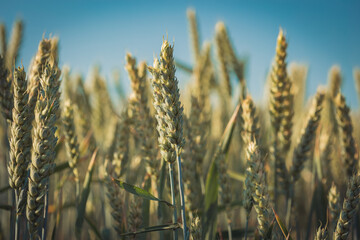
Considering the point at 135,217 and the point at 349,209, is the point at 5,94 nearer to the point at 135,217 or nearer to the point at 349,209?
the point at 135,217

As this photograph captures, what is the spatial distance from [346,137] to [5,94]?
201cm

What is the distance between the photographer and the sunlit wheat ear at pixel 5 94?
1.26 meters

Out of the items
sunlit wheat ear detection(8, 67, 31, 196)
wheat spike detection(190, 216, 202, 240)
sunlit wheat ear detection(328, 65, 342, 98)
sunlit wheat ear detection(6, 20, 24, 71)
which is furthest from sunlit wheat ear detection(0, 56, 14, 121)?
sunlit wheat ear detection(328, 65, 342, 98)

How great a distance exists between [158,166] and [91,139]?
2.96ft

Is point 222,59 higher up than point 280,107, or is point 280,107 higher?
point 222,59

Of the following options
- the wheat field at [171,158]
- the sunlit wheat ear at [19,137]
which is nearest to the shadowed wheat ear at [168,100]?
the wheat field at [171,158]

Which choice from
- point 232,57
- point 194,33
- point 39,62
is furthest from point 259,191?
point 194,33

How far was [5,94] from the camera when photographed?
50.1 inches

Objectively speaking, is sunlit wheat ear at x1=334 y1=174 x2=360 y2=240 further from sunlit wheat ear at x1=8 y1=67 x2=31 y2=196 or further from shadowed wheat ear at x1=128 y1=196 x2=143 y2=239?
sunlit wheat ear at x1=8 y1=67 x2=31 y2=196

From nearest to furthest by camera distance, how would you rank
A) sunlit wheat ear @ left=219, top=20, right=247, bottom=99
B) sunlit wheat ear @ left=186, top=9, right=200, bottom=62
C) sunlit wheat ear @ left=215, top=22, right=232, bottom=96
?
1. sunlit wheat ear @ left=219, top=20, right=247, bottom=99
2. sunlit wheat ear @ left=215, top=22, right=232, bottom=96
3. sunlit wheat ear @ left=186, top=9, right=200, bottom=62

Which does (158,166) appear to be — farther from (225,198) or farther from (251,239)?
(251,239)

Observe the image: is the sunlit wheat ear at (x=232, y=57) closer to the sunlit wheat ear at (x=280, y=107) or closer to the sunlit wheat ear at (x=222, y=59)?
the sunlit wheat ear at (x=222, y=59)

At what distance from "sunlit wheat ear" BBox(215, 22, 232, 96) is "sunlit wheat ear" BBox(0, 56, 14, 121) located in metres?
1.76

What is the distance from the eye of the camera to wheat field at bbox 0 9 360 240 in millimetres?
1009
